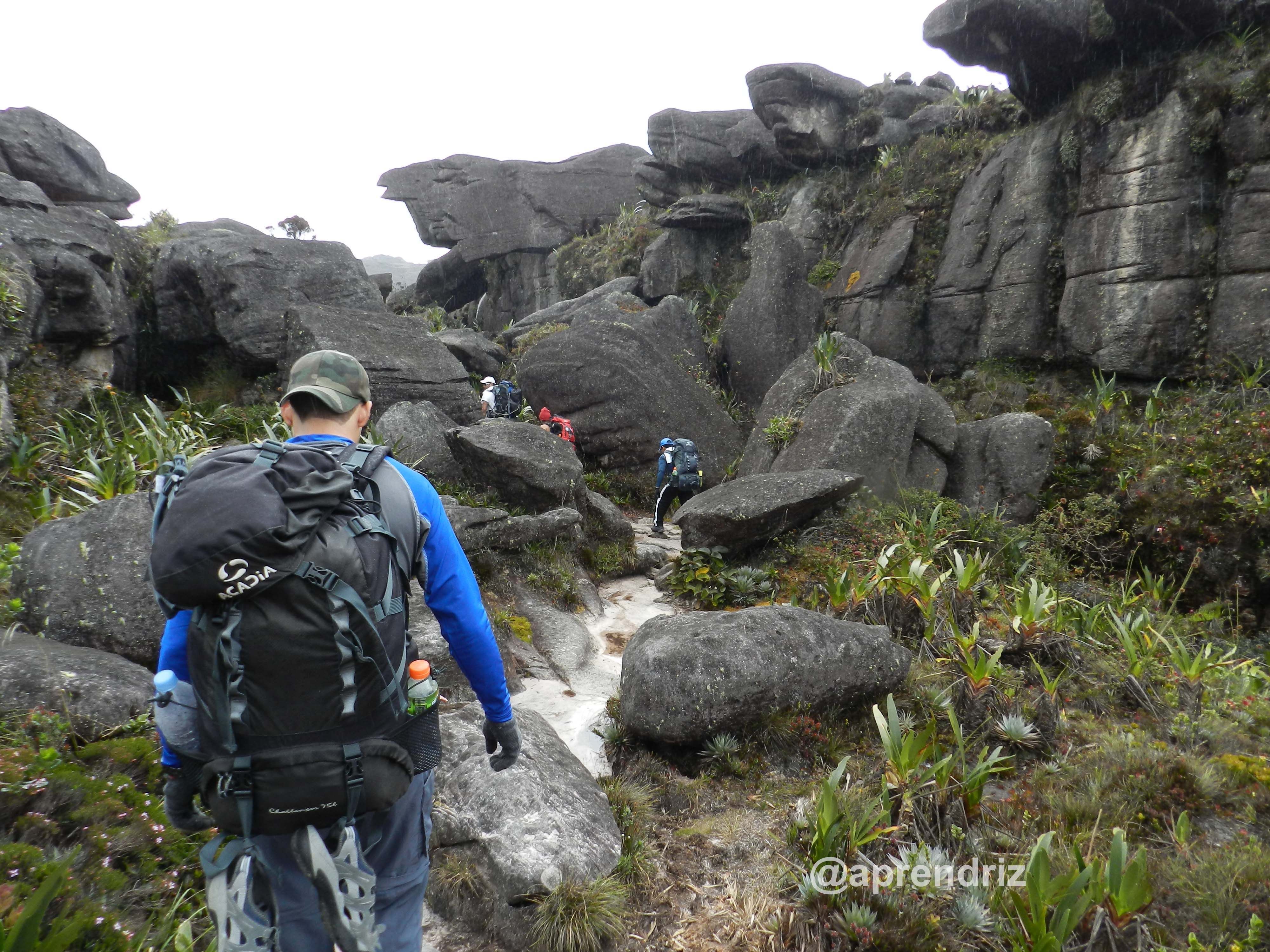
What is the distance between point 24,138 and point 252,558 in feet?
62.3

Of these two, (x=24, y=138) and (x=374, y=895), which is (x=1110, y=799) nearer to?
(x=374, y=895)

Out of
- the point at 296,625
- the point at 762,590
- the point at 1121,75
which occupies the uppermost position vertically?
the point at 1121,75

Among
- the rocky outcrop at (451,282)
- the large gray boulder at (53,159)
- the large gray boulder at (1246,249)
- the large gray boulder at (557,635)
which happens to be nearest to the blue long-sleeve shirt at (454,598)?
the large gray boulder at (557,635)

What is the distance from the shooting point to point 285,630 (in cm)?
172

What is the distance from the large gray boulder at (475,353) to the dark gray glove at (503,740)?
14.7 meters

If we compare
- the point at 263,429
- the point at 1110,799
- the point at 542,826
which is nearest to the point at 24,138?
the point at 263,429

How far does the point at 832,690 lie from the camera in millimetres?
5109

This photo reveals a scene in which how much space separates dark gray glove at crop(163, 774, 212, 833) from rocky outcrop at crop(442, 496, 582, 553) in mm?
4924

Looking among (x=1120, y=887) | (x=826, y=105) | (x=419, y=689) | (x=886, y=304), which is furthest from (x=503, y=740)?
(x=826, y=105)

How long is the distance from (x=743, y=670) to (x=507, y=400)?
9.29 metres

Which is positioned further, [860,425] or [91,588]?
[860,425]

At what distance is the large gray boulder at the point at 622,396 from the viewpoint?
13195mm

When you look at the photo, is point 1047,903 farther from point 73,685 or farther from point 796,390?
point 796,390

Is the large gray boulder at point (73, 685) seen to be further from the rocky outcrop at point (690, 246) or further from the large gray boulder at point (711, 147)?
the large gray boulder at point (711, 147)
